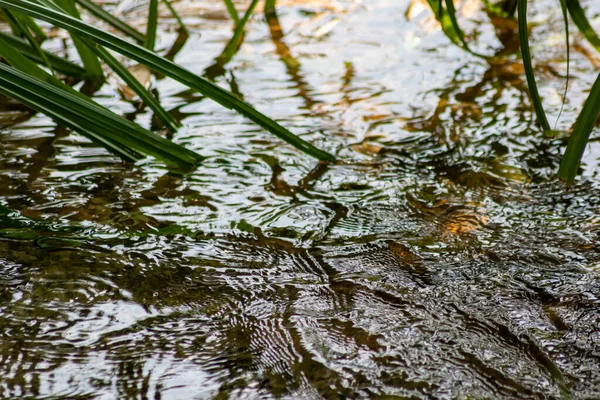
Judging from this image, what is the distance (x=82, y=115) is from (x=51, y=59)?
0.81 metres

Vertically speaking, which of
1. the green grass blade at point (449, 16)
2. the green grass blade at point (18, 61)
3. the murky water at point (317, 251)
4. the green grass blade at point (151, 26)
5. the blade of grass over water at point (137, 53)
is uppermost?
the green grass blade at point (151, 26)

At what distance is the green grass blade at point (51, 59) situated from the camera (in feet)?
6.31

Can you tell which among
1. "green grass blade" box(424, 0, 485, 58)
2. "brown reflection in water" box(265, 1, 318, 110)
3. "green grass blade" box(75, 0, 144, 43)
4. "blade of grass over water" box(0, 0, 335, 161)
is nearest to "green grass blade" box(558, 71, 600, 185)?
"green grass blade" box(424, 0, 485, 58)

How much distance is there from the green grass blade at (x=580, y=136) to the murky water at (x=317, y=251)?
198 millimetres

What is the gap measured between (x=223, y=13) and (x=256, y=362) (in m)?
2.03

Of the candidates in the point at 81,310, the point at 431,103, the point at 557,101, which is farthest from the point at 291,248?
the point at 557,101

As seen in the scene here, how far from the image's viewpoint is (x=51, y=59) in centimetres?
205

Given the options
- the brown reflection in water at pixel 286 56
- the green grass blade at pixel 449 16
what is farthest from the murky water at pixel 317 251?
the green grass blade at pixel 449 16

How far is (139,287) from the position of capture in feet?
4.13

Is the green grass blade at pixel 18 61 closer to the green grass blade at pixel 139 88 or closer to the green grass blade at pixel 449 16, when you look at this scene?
Answer: the green grass blade at pixel 139 88

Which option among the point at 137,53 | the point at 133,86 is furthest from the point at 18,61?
the point at 137,53

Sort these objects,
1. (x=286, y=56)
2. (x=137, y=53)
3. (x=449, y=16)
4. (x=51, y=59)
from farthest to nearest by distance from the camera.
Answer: (x=286, y=56)
(x=51, y=59)
(x=449, y=16)
(x=137, y=53)

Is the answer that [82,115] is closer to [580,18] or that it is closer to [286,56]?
[580,18]

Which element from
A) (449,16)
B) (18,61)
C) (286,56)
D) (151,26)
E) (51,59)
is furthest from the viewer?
(286,56)
